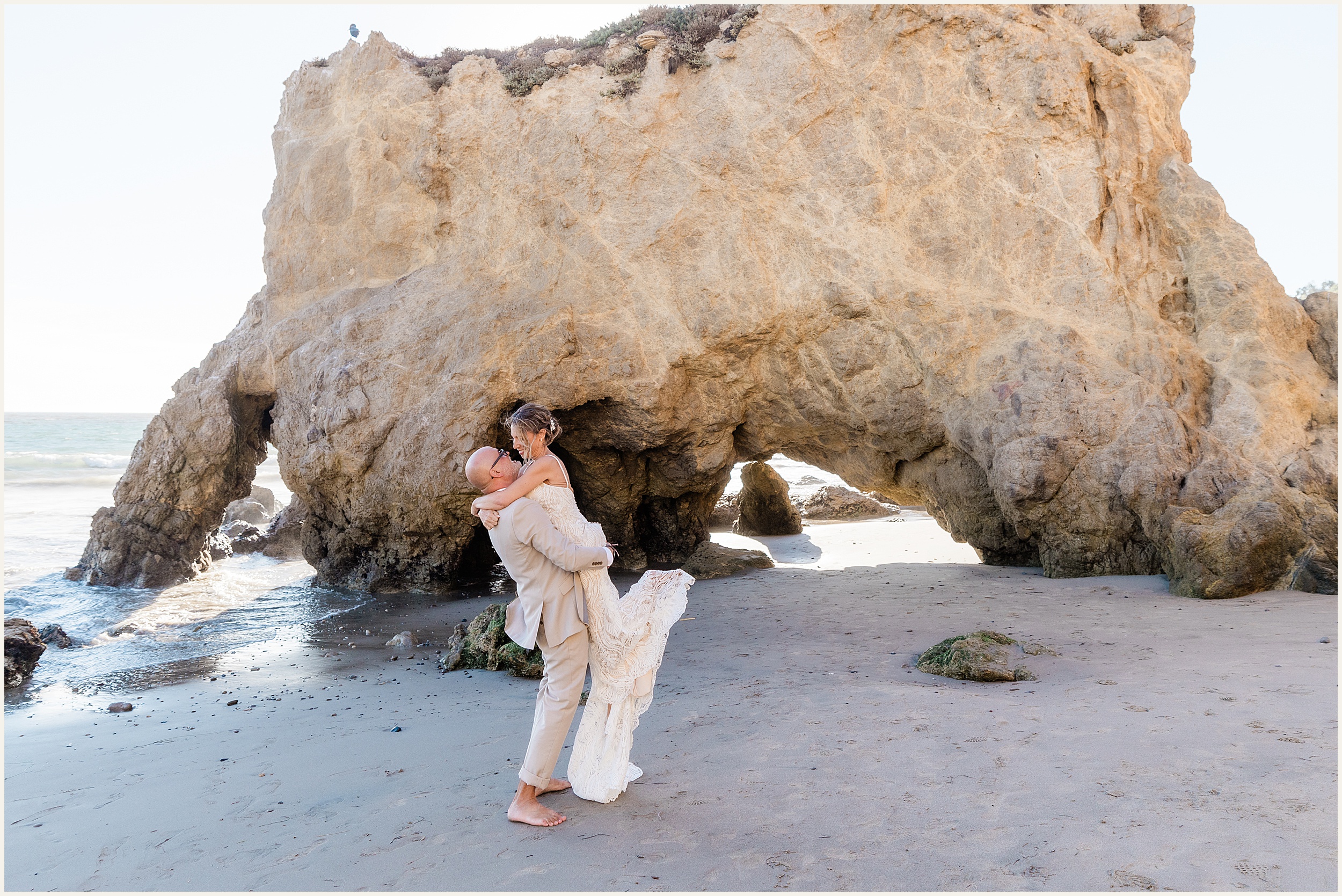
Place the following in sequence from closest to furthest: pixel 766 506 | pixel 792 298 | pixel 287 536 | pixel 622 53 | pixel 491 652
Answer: pixel 491 652 → pixel 792 298 → pixel 622 53 → pixel 287 536 → pixel 766 506

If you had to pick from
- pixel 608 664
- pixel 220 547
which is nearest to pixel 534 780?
pixel 608 664

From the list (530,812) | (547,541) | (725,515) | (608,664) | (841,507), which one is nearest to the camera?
(530,812)

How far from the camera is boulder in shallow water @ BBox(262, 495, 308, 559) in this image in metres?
15.7

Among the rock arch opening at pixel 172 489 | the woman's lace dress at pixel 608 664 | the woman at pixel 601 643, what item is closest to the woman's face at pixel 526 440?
the woman at pixel 601 643

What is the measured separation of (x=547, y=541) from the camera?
3467 mm

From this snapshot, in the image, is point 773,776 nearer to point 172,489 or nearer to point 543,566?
point 543,566

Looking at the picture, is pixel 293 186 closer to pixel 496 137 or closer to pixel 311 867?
pixel 496 137

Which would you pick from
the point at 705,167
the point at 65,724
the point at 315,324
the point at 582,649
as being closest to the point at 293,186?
the point at 315,324

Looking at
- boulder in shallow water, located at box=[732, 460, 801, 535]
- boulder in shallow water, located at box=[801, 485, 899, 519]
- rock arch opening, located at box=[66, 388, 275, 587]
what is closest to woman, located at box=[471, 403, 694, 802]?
rock arch opening, located at box=[66, 388, 275, 587]

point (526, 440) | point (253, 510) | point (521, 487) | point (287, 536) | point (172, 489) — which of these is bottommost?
point (253, 510)

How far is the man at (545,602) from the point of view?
11.3 feet

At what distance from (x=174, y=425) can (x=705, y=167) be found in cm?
840

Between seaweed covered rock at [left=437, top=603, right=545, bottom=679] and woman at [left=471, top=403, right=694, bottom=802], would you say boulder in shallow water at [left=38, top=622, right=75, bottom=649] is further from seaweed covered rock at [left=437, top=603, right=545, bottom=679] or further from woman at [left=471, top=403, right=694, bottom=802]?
woman at [left=471, top=403, right=694, bottom=802]

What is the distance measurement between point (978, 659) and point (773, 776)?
2.32 metres
